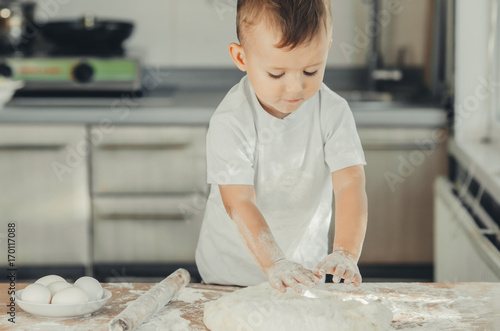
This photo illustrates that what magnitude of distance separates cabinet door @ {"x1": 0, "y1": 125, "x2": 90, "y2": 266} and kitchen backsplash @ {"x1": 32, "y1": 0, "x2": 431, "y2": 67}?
0.66 meters

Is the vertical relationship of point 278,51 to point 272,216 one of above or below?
above

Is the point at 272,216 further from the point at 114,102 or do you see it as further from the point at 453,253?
the point at 114,102

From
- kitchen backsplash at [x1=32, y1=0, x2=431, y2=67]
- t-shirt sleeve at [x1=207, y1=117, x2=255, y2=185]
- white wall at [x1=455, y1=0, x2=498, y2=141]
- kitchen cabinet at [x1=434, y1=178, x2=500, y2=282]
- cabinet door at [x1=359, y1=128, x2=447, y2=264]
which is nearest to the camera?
t-shirt sleeve at [x1=207, y1=117, x2=255, y2=185]

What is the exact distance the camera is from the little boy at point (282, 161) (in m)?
1.00

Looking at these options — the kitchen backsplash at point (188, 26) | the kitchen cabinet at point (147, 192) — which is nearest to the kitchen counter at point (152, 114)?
the kitchen cabinet at point (147, 192)

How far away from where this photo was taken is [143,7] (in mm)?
2973

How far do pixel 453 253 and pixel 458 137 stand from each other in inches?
18.6

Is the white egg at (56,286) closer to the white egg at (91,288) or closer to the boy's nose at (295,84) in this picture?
the white egg at (91,288)

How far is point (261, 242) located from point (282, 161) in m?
0.26

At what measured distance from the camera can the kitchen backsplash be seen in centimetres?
293

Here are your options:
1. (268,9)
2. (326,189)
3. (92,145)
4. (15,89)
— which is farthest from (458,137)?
(15,89)

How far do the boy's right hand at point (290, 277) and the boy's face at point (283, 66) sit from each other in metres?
0.26

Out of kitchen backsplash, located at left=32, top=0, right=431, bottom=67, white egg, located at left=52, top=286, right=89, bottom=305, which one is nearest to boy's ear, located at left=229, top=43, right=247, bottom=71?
white egg, located at left=52, top=286, right=89, bottom=305

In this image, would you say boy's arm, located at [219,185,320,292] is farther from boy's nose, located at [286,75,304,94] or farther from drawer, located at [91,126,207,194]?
drawer, located at [91,126,207,194]
